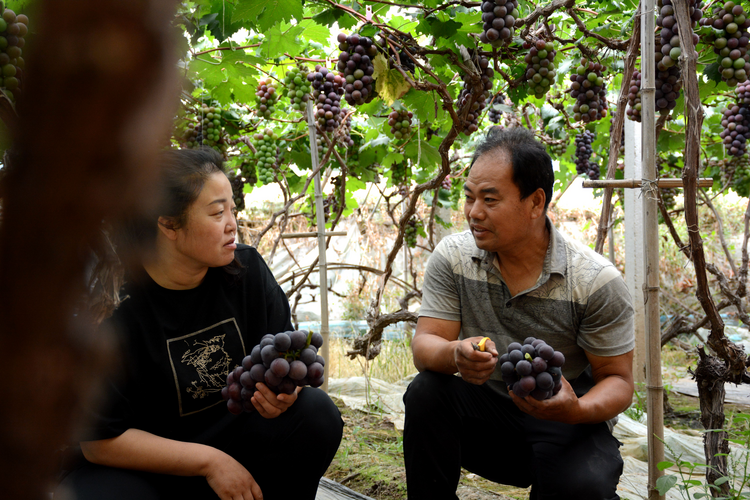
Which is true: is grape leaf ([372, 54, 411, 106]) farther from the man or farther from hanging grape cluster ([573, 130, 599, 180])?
hanging grape cluster ([573, 130, 599, 180])

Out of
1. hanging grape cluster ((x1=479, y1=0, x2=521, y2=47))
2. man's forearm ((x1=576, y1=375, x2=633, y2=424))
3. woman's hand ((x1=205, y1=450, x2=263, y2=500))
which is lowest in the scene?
woman's hand ((x1=205, y1=450, x2=263, y2=500))

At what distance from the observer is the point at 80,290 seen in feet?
0.65

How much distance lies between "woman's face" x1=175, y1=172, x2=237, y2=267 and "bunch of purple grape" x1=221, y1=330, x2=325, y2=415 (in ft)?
1.06

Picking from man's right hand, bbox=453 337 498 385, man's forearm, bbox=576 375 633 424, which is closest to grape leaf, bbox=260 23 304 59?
man's right hand, bbox=453 337 498 385

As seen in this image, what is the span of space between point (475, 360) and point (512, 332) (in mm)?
405

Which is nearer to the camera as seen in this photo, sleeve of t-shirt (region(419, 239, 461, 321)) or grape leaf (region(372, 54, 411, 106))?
sleeve of t-shirt (region(419, 239, 461, 321))

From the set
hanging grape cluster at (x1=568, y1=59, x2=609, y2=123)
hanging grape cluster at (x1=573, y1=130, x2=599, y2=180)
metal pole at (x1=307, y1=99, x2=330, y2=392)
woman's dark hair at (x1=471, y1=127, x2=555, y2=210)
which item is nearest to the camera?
woman's dark hair at (x1=471, y1=127, x2=555, y2=210)

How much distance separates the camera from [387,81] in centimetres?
228

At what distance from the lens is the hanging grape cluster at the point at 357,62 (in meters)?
2.24

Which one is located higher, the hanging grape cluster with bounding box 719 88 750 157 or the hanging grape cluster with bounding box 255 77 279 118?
the hanging grape cluster with bounding box 255 77 279 118

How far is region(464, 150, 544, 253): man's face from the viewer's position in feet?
5.83

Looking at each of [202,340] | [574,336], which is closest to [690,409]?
[574,336]

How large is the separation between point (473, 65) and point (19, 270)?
2224mm

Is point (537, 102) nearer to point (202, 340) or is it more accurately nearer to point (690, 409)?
point (690, 409)
